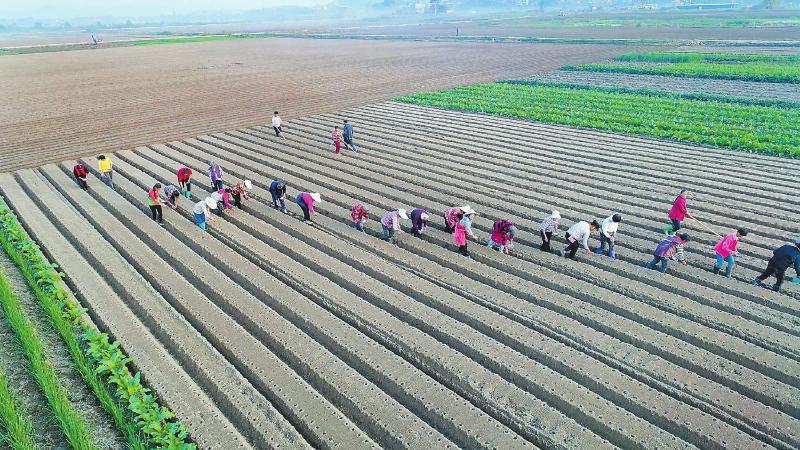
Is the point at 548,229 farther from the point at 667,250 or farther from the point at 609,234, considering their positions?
the point at 667,250

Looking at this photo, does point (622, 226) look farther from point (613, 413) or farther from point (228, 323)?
point (228, 323)

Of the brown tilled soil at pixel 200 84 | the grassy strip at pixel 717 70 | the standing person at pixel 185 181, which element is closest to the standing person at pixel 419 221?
the standing person at pixel 185 181

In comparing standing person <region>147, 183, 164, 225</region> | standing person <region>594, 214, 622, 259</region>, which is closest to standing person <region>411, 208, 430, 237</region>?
standing person <region>594, 214, 622, 259</region>

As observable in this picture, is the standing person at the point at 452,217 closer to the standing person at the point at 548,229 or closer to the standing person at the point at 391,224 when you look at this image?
the standing person at the point at 391,224

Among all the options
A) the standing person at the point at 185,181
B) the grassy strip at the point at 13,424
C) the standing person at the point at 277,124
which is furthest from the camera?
the standing person at the point at 277,124

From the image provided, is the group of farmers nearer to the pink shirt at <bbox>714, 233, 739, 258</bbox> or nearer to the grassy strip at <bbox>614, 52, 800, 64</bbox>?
the pink shirt at <bbox>714, 233, 739, 258</bbox>

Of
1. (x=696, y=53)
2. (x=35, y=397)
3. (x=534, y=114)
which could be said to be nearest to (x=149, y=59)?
(x=534, y=114)
